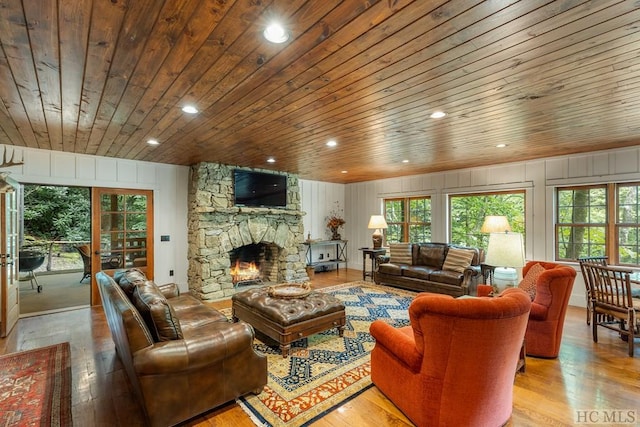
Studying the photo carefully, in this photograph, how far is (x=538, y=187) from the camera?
5.11 m

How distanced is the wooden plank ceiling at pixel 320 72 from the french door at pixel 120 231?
1272 millimetres

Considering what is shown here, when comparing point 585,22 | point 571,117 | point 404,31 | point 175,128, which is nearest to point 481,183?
point 571,117

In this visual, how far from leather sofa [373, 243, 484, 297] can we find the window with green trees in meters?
1.35

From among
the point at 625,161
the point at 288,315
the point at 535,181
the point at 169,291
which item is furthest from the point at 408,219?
the point at 169,291

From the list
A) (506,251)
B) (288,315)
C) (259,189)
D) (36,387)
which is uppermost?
(259,189)

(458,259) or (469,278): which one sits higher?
(458,259)

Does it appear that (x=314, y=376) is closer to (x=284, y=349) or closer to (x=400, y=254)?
(x=284, y=349)

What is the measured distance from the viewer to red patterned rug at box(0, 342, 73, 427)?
2076 mm

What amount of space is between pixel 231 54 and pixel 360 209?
255 inches

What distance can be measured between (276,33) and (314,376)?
259 cm

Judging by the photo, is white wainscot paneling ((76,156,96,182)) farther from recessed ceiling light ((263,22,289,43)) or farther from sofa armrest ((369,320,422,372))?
sofa armrest ((369,320,422,372))

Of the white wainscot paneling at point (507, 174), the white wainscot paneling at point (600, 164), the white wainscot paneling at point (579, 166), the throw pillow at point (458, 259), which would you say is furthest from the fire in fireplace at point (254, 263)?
the white wainscot paneling at point (600, 164)

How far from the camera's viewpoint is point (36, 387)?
2.46 metres

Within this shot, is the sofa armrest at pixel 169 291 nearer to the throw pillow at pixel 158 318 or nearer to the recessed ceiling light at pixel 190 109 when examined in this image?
the throw pillow at pixel 158 318
